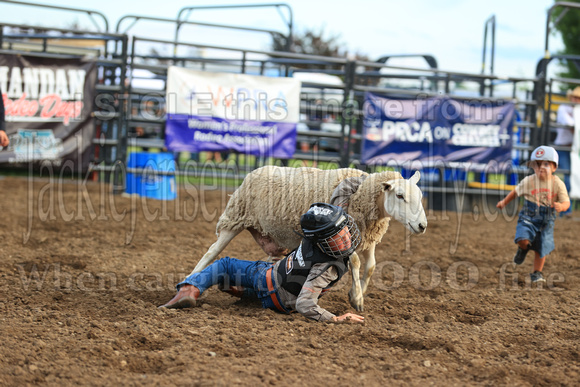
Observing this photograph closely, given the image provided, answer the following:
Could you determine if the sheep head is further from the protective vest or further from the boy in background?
the boy in background

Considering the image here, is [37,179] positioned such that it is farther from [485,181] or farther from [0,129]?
[485,181]

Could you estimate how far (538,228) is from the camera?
5.32 m

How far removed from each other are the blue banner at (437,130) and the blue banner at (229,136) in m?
1.31

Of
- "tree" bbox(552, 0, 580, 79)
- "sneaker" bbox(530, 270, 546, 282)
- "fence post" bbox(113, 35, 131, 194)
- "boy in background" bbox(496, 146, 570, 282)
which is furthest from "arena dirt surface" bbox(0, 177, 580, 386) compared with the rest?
"tree" bbox(552, 0, 580, 79)

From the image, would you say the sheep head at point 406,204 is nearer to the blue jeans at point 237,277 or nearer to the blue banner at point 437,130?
the blue jeans at point 237,277

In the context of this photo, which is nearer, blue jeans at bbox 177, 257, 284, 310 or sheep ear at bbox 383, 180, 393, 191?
blue jeans at bbox 177, 257, 284, 310

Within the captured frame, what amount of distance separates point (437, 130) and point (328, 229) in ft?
21.3

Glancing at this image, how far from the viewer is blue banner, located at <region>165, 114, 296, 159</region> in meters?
8.91

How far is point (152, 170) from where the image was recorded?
29.0ft

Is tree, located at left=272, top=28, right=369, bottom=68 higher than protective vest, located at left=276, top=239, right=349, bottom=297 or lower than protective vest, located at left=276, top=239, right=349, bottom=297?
higher

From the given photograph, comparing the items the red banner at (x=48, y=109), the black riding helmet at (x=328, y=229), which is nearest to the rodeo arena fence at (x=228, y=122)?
the red banner at (x=48, y=109)

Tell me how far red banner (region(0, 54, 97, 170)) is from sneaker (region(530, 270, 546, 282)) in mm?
6561

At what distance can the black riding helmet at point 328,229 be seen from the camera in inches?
139

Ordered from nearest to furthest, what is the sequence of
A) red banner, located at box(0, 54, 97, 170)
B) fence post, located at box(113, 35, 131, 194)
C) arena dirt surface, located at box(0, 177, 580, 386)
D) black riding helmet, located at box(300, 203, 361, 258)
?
1. arena dirt surface, located at box(0, 177, 580, 386)
2. black riding helmet, located at box(300, 203, 361, 258)
3. red banner, located at box(0, 54, 97, 170)
4. fence post, located at box(113, 35, 131, 194)
